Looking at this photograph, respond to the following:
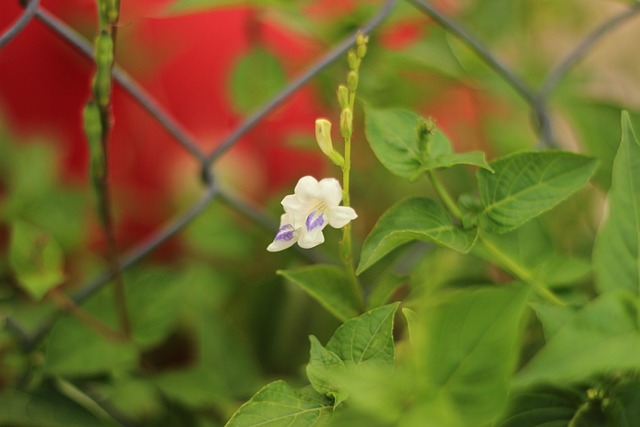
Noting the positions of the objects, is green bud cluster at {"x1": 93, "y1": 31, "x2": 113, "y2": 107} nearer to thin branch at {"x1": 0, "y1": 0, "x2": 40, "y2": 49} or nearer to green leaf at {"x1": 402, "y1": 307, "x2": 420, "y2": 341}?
thin branch at {"x1": 0, "y1": 0, "x2": 40, "y2": 49}

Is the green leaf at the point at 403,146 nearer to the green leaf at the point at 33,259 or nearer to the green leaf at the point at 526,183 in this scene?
the green leaf at the point at 526,183

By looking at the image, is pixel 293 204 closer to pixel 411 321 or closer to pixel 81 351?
pixel 411 321

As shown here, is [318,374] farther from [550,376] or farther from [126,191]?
[126,191]

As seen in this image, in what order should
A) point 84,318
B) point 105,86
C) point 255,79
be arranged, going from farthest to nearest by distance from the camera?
point 255,79, point 84,318, point 105,86

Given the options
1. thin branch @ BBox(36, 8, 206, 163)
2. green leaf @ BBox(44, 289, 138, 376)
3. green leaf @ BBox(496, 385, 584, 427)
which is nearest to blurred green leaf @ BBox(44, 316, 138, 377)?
green leaf @ BBox(44, 289, 138, 376)

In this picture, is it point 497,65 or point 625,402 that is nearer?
point 625,402

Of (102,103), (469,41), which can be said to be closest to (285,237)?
(102,103)

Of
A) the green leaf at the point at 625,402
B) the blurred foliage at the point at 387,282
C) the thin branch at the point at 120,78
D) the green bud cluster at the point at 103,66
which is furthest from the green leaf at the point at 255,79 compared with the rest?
the green leaf at the point at 625,402
